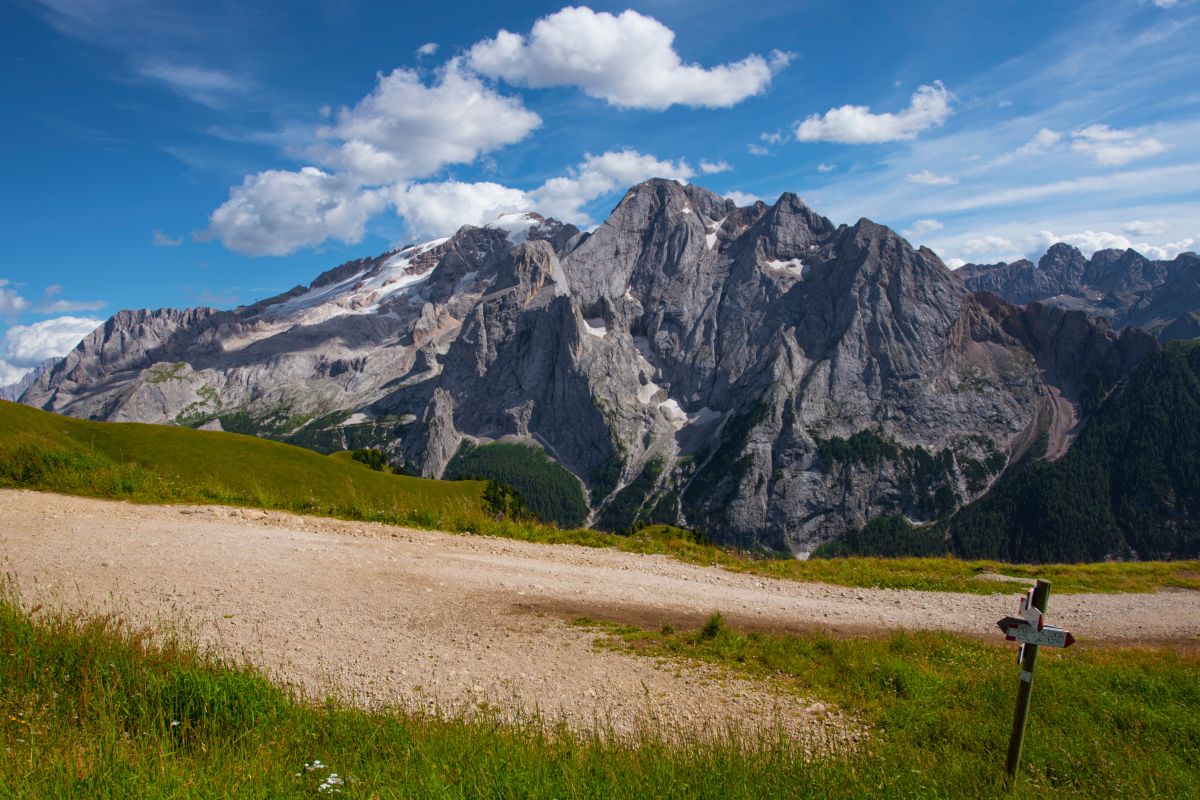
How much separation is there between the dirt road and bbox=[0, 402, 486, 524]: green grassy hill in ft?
5.32

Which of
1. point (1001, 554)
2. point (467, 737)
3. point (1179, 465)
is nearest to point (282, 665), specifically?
point (467, 737)

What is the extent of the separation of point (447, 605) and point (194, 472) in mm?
31453

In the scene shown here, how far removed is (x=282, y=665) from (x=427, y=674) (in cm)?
215

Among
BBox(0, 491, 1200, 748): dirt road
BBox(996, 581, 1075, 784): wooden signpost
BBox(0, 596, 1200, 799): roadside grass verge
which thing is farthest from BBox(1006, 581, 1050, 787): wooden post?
BBox(0, 491, 1200, 748): dirt road

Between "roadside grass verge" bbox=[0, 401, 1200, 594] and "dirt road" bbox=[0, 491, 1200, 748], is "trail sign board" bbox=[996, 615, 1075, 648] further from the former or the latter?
"roadside grass verge" bbox=[0, 401, 1200, 594]

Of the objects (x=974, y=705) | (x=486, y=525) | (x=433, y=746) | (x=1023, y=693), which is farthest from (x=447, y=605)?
(x=1023, y=693)

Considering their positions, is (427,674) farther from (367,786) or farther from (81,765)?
(81,765)

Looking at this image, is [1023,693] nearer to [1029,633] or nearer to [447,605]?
[1029,633]

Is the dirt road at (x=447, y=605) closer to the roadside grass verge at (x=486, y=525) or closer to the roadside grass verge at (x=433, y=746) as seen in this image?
the roadside grass verge at (x=433, y=746)

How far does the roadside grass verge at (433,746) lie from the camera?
566cm

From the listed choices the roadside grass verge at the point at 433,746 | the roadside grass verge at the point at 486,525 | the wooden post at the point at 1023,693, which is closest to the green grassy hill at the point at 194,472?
the roadside grass verge at the point at 486,525

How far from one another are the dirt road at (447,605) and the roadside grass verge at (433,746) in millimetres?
1078

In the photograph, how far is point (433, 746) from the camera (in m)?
6.76

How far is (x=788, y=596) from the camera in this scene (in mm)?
18516
